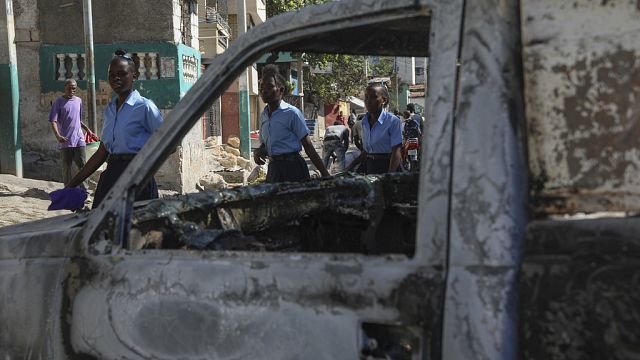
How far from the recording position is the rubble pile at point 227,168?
1254 centimetres

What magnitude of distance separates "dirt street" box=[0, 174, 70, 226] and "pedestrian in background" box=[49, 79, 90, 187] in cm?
56

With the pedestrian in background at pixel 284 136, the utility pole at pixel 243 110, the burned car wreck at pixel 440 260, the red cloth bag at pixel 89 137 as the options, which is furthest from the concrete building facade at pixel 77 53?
the burned car wreck at pixel 440 260

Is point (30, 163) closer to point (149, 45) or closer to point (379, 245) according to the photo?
point (149, 45)

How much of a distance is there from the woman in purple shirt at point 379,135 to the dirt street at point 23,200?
391 cm

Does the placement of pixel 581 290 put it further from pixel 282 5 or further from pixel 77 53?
pixel 282 5

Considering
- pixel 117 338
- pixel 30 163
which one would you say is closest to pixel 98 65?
pixel 30 163

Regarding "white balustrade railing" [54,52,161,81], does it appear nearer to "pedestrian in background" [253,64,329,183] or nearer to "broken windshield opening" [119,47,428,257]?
"pedestrian in background" [253,64,329,183]

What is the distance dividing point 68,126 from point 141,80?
2.94m

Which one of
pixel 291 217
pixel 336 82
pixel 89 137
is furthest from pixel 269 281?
pixel 336 82

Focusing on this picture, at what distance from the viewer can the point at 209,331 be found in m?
1.75

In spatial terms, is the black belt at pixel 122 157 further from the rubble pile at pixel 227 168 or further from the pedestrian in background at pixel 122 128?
the rubble pile at pixel 227 168

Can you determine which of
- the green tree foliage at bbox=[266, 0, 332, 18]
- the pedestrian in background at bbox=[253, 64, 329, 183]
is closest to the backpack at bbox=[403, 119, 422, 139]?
the pedestrian in background at bbox=[253, 64, 329, 183]

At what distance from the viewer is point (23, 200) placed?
30.0 ft

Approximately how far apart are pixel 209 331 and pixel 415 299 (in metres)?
0.55
